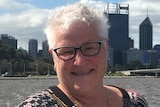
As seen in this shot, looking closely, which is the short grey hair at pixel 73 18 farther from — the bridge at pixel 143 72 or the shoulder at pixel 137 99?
the bridge at pixel 143 72

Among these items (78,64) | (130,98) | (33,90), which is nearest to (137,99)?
(130,98)

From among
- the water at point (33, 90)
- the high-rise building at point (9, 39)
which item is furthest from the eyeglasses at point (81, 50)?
the high-rise building at point (9, 39)

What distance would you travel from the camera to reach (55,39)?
3.22 meters

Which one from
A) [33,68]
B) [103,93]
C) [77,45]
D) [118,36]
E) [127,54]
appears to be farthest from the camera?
[127,54]

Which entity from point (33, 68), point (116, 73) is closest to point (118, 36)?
point (116, 73)

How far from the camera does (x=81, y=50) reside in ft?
10.2

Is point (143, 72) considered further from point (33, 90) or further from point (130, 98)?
point (130, 98)

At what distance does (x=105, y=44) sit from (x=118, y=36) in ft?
491

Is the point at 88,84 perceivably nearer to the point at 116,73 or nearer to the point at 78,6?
the point at 78,6

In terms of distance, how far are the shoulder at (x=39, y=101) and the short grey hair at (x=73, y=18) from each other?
33cm

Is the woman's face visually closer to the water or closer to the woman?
the woman

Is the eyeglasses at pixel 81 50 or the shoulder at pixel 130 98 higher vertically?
the eyeglasses at pixel 81 50

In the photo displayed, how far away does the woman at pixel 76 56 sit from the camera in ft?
10.3

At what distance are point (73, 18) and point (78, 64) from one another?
0.29 meters
